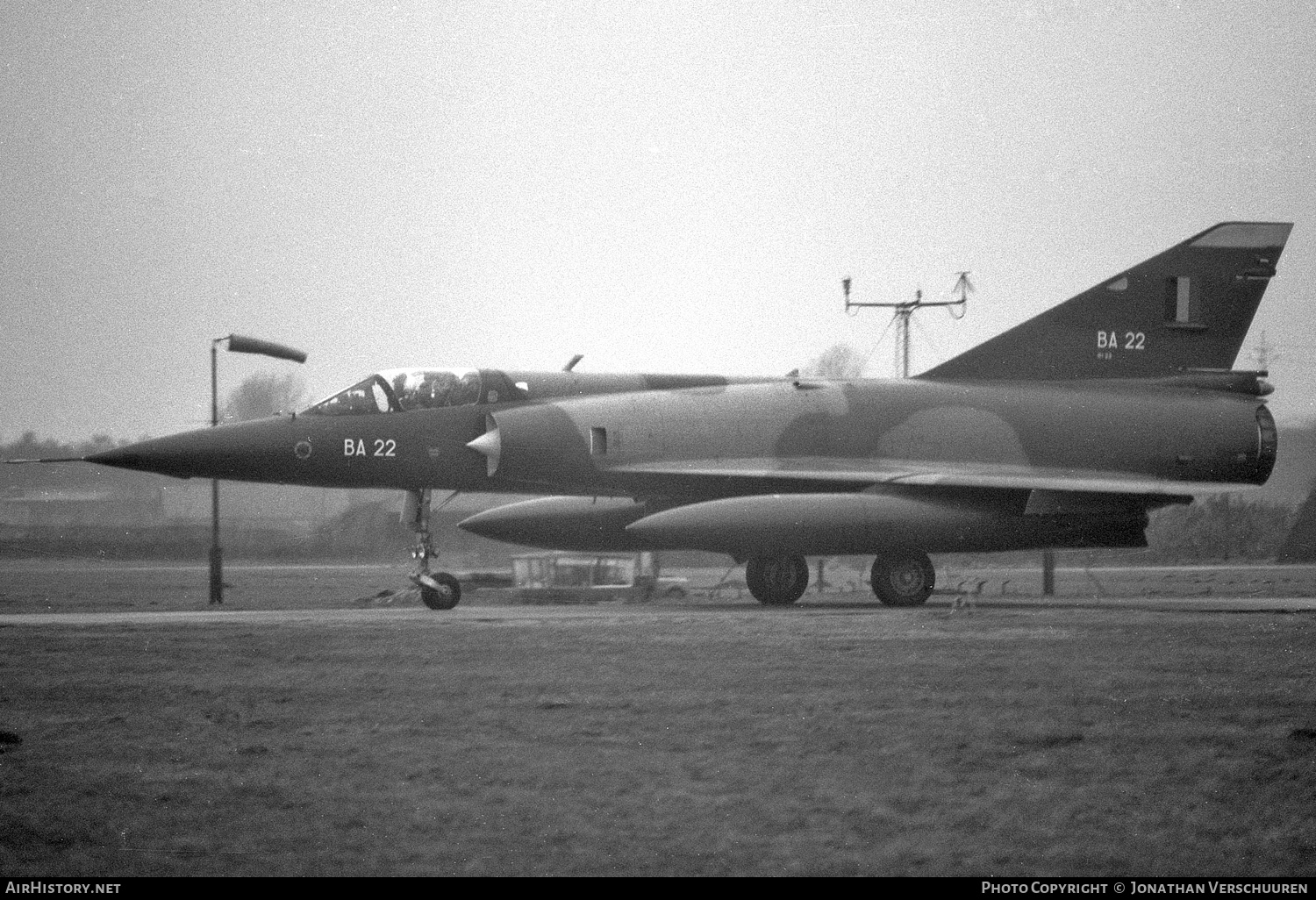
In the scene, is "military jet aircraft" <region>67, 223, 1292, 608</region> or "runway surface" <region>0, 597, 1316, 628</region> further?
"military jet aircraft" <region>67, 223, 1292, 608</region>

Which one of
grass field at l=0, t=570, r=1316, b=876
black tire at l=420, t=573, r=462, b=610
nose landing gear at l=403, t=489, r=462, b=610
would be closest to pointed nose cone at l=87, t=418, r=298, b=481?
nose landing gear at l=403, t=489, r=462, b=610

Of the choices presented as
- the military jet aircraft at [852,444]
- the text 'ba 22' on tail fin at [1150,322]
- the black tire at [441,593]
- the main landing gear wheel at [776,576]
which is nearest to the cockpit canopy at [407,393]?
the military jet aircraft at [852,444]

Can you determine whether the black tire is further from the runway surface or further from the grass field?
the grass field

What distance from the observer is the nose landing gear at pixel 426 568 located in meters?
19.1

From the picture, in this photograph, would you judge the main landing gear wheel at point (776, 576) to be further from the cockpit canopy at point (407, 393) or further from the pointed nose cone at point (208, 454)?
the pointed nose cone at point (208, 454)

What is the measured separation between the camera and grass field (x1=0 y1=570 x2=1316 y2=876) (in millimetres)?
6160

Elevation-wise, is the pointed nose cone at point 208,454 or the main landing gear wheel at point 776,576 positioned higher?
the pointed nose cone at point 208,454

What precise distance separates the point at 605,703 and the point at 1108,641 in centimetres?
555

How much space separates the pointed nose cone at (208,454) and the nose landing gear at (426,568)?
212 cm

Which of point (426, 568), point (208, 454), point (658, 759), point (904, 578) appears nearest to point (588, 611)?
point (426, 568)

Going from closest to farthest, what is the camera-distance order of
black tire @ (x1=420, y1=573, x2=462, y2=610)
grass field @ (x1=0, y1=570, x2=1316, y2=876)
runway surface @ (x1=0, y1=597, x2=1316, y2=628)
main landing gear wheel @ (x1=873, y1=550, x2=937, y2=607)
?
1. grass field @ (x1=0, y1=570, x2=1316, y2=876)
2. runway surface @ (x1=0, y1=597, x2=1316, y2=628)
3. black tire @ (x1=420, y1=573, x2=462, y2=610)
4. main landing gear wheel @ (x1=873, y1=550, x2=937, y2=607)

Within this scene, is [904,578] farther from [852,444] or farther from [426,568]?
[426,568]

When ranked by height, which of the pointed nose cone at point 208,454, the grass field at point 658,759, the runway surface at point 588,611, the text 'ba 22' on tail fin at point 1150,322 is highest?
the text 'ba 22' on tail fin at point 1150,322

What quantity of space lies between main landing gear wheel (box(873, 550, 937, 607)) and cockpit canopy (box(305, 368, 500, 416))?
581 centimetres
